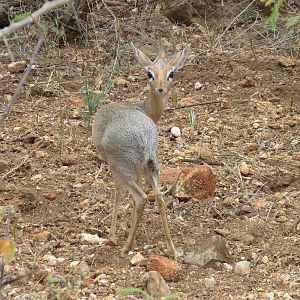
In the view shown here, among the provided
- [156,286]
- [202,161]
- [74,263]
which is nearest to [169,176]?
[202,161]

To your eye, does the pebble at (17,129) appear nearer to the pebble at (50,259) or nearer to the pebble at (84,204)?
the pebble at (84,204)

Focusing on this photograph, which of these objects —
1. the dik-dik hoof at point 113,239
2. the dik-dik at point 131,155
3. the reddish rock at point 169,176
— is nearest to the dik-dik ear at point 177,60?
the reddish rock at point 169,176

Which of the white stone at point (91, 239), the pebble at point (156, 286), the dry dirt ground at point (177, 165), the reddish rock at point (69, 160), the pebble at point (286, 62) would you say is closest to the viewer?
the pebble at point (156, 286)

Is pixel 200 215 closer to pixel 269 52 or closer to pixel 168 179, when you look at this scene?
pixel 168 179

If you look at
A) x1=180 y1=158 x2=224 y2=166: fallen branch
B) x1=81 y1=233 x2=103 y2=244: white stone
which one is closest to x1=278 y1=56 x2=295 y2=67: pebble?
x1=180 y1=158 x2=224 y2=166: fallen branch

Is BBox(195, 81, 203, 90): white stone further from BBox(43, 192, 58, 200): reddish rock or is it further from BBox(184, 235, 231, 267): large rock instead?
BBox(184, 235, 231, 267): large rock

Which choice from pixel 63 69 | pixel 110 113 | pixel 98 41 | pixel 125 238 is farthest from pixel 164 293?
pixel 98 41

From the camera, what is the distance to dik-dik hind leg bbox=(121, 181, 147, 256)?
4.69 metres

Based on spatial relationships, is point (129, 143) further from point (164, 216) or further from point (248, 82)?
point (248, 82)

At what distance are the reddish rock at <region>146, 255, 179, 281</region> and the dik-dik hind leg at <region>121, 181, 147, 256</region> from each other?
28cm

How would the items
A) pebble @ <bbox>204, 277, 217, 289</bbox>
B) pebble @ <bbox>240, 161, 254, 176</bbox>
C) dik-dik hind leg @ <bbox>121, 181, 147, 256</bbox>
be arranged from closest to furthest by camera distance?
pebble @ <bbox>204, 277, 217, 289</bbox>
dik-dik hind leg @ <bbox>121, 181, 147, 256</bbox>
pebble @ <bbox>240, 161, 254, 176</bbox>

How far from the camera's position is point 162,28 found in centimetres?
996

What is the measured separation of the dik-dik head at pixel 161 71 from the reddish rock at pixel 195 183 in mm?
865

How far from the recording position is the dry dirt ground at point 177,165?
4.48m
